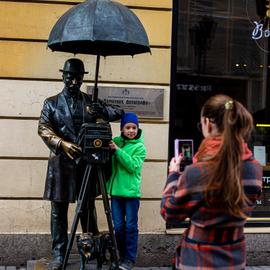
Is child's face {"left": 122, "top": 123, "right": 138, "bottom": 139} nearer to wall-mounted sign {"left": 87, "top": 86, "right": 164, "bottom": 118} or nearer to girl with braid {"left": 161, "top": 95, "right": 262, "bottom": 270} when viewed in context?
wall-mounted sign {"left": 87, "top": 86, "right": 164, "bottom": 118}

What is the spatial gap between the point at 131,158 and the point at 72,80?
3.32ft

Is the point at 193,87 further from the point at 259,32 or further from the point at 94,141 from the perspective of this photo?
the point at 94,141

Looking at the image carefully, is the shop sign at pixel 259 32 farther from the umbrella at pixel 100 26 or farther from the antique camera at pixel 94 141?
the antique camera at pixel 94 141

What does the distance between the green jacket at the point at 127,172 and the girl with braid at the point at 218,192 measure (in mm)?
2702

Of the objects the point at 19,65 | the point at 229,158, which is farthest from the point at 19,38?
the point at 229,158

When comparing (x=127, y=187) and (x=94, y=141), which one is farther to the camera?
(x=127, y=187)

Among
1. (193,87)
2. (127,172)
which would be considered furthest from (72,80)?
(193,87)

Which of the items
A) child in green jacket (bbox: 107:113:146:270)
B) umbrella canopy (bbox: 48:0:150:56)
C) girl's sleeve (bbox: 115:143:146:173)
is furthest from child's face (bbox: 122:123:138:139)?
umbrella canopy (bbox: 48:0:150:56)

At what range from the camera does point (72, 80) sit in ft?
17.7

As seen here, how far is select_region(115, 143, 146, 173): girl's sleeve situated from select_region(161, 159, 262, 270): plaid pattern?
2.52 meters

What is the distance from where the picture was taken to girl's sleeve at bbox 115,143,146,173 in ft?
18.3

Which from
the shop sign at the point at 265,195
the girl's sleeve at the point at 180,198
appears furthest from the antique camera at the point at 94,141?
the shop sign at the point at 265,195

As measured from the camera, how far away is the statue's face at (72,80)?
537cm

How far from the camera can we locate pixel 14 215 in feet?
21.8
